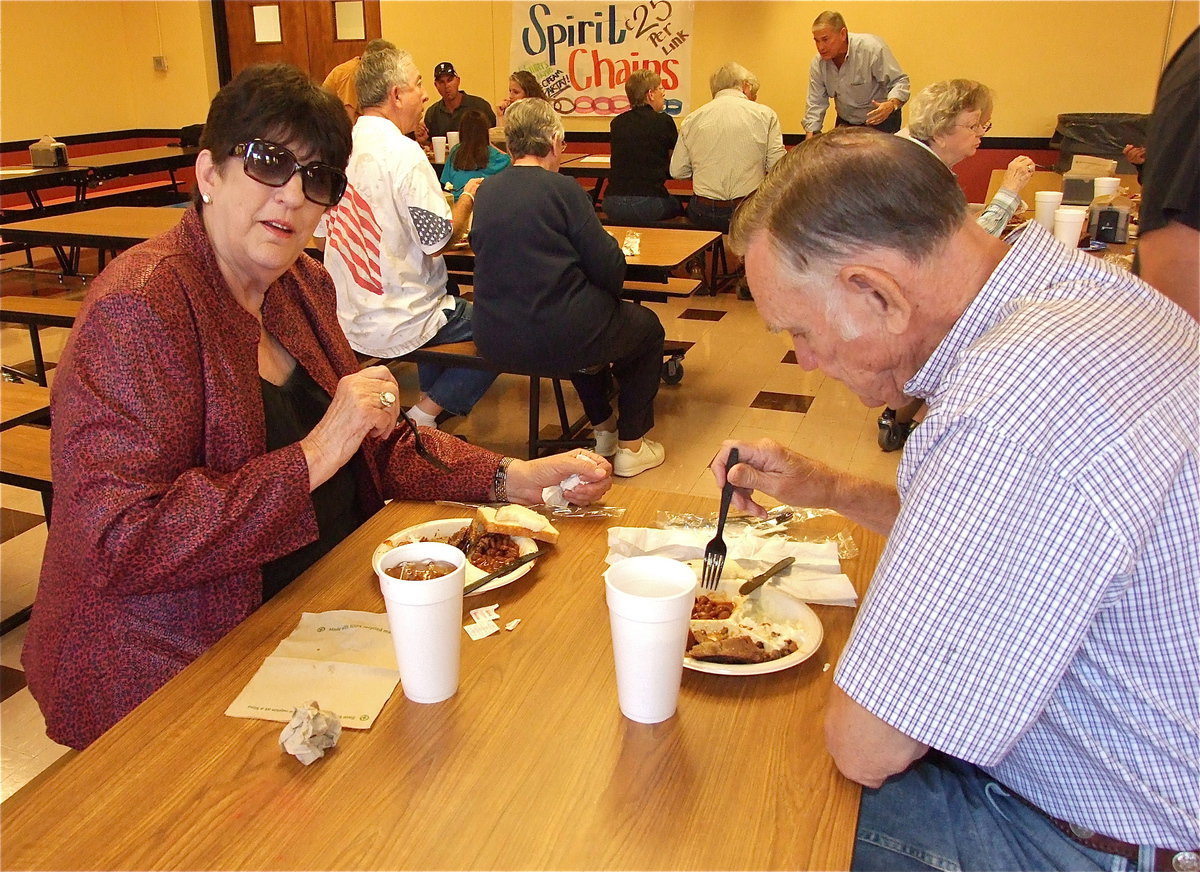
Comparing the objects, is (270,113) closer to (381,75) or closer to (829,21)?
(381,75)

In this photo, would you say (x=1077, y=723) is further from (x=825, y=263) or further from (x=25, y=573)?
(x=25, y=573)

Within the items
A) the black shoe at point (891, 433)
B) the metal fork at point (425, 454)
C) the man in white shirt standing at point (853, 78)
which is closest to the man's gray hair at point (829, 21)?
the man in white shirt standing at point (853, 78)

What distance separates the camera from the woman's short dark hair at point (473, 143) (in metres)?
5.06

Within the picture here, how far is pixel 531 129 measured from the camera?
11.8 feet

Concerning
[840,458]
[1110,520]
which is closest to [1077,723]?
[1110,520]

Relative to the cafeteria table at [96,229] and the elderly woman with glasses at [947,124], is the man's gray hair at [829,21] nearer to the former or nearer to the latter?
the elderly woman with glasses at [947,124]

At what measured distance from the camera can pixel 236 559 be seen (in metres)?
1.37

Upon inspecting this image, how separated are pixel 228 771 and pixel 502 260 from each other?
270cm

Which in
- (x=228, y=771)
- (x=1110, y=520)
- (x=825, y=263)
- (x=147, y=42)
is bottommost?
(x=228, y=771)

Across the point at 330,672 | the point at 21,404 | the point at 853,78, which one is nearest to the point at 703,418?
the point at 21,404

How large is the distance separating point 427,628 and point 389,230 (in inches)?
118

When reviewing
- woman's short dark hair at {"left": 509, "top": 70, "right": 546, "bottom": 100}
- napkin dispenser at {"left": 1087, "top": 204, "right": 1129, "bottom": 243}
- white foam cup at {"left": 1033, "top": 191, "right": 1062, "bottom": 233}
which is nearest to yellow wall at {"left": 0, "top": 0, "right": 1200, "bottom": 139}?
woman's short dark hair at {"left": 509, "top": 70, "right": 546, "bottom": 100}

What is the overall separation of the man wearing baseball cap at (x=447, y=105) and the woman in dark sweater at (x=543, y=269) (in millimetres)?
3745

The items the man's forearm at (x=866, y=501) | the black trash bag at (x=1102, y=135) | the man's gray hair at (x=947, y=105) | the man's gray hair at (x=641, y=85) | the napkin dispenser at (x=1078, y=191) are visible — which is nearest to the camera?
the man's forearm at (x=866, y=501)
